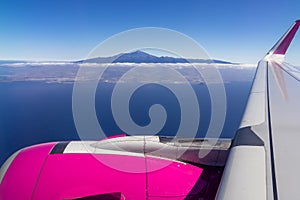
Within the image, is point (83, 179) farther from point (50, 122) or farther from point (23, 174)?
point (50, 122)

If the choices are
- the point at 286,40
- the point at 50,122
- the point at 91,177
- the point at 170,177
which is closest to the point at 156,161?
the point at 170,177

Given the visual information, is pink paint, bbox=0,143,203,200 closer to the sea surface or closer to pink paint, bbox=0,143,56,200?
pink paint, bbox=0,143,56,200

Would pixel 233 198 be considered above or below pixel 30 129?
above

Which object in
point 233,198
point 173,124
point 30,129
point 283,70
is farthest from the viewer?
point 173,124

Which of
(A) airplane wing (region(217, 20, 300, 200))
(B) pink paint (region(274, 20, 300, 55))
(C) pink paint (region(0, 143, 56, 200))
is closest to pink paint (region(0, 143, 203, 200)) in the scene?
(C) pink paint (region(0, 143, 56, 200))

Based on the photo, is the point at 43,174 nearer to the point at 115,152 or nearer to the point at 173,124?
the point at 115,152

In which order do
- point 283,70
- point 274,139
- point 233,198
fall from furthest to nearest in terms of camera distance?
point 283,70
point 274,139
point 233,198

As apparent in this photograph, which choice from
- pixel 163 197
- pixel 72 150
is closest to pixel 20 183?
pixel 72 150

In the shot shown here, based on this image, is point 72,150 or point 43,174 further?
point 72,150
